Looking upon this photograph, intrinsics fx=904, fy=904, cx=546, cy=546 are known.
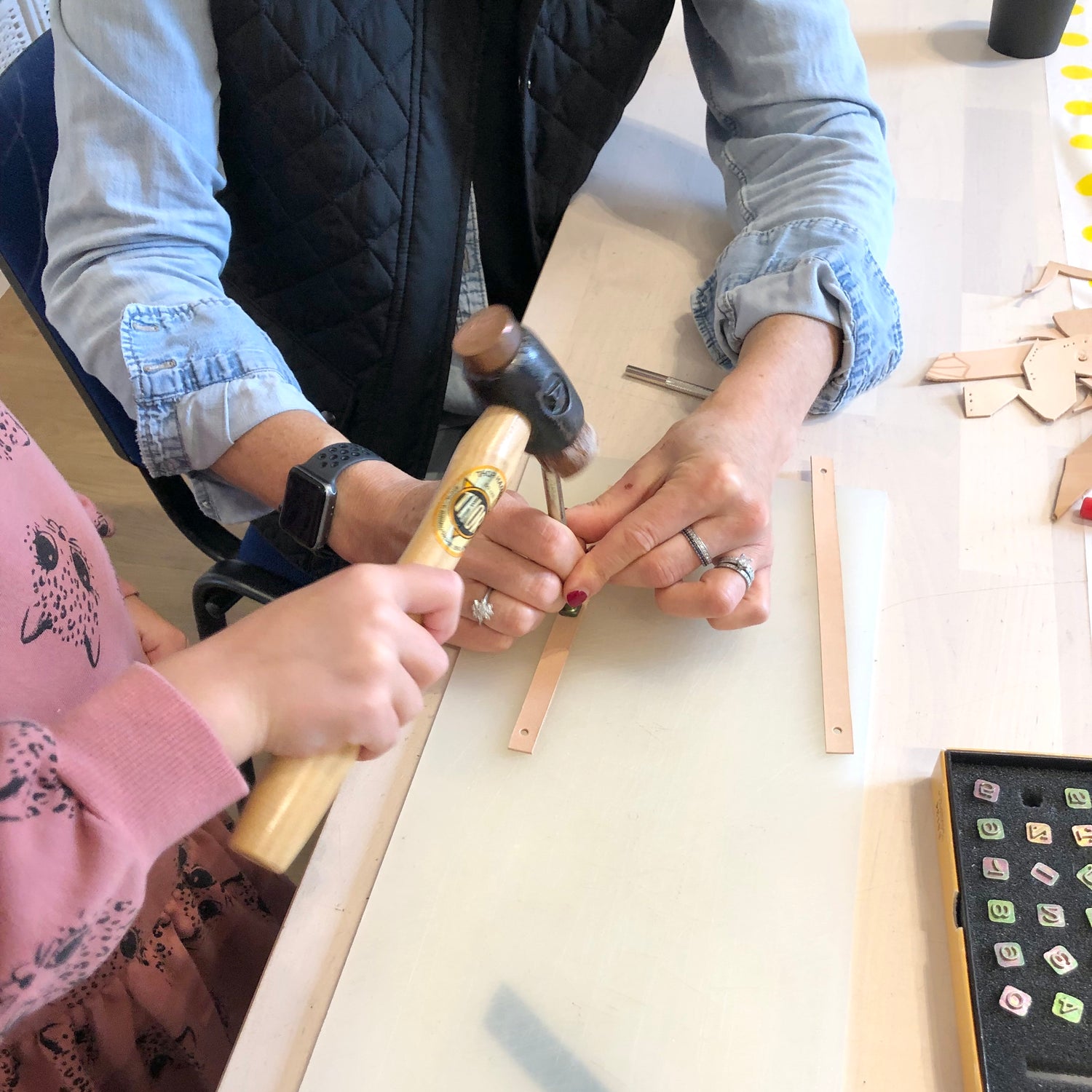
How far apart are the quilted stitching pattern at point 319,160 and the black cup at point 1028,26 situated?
3.15ft

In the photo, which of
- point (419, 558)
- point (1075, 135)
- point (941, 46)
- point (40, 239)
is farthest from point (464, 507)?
point (941, 46)

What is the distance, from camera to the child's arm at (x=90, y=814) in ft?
1.62

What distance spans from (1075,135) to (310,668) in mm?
1307

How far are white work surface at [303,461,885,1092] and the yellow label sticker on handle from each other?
0.55ft

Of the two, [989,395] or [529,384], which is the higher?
[529,384]

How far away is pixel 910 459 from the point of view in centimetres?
96

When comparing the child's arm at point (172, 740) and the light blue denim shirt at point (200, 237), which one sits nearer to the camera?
the child's arm at point (172, 740)

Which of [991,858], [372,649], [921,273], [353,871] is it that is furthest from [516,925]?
[921,273]

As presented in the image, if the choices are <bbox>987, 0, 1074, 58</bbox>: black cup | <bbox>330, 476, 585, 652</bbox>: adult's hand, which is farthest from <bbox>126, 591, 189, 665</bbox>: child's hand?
<bbox>987, 0, 1074, 58</bbox>: black cup

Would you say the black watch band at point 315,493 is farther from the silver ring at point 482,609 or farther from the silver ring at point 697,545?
the silver ring at point 697,545

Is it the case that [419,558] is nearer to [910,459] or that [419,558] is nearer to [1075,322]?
[910,459]

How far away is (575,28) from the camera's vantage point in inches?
40.3

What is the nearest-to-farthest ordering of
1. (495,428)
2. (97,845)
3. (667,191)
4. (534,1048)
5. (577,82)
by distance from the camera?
(97,845)
(534,1048)
(495,428)
(577,82)
(667,191)

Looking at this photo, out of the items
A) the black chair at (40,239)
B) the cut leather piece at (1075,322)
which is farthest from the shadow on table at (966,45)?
the black chair at (40,239)
